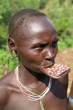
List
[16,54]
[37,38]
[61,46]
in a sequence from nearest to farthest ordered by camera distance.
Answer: [37,38] → [16,54] → [61,46]

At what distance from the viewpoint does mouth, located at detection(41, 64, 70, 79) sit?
212cm

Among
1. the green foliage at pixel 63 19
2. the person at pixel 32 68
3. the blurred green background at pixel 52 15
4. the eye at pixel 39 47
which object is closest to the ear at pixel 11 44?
the person at pixel 32 68

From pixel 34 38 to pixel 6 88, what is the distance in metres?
0.36

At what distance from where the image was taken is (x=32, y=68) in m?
2.22

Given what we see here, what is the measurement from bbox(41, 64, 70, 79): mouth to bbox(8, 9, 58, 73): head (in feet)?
0.06

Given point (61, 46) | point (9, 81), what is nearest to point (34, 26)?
point (9, 81)

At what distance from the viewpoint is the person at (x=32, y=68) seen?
2141 millimetres

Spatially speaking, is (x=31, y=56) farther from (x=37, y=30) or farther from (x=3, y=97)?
(x=3, y=97)

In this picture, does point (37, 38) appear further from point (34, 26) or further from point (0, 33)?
point (0, 33)

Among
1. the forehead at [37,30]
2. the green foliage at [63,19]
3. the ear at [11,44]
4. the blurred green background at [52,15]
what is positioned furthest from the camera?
the green foliage at [63,19]

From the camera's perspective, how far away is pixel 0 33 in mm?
10242

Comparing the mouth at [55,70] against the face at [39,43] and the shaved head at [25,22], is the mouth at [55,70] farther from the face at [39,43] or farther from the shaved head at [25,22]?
the shaved head at [25,22]

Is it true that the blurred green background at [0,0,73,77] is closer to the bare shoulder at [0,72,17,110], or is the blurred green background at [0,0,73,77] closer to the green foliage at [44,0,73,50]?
the green foliage at [44,0,73,50]

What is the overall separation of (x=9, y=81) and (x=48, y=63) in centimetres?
32
